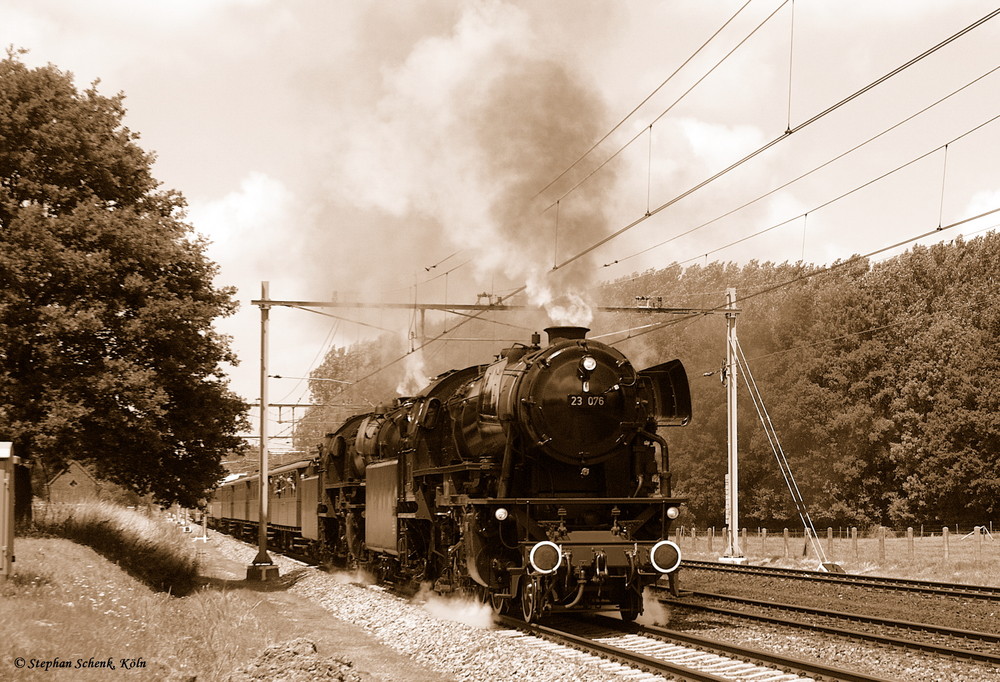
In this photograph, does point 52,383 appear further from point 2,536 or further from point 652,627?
point 652,627

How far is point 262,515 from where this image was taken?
990 inches

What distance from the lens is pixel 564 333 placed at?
14305 millimetres

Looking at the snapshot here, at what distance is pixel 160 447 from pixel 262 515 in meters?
4.60

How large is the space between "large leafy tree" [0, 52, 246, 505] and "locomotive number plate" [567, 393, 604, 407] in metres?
10.2

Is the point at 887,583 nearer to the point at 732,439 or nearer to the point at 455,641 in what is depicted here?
the point at 732,439

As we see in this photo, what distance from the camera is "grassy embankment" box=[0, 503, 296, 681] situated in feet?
31.7

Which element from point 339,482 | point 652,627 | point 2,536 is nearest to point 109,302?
point 339,482

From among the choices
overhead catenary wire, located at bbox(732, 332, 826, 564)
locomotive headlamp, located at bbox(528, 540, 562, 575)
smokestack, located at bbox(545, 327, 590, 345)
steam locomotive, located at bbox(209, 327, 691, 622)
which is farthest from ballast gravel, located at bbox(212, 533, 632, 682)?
overhead catenary wire, located at bbox(732, 332, 826, 564)

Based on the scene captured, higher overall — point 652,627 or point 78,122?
point 78,122

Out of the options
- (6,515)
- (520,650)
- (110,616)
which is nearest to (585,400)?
(520,650)

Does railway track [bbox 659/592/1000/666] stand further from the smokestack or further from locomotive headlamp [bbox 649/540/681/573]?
the smokestack

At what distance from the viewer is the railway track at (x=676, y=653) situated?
9.57 metres

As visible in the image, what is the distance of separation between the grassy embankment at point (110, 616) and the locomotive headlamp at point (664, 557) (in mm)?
4682

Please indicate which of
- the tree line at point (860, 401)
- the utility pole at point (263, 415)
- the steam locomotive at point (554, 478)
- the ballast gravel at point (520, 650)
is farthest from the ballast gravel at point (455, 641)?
the tree line at point (860, 401)
